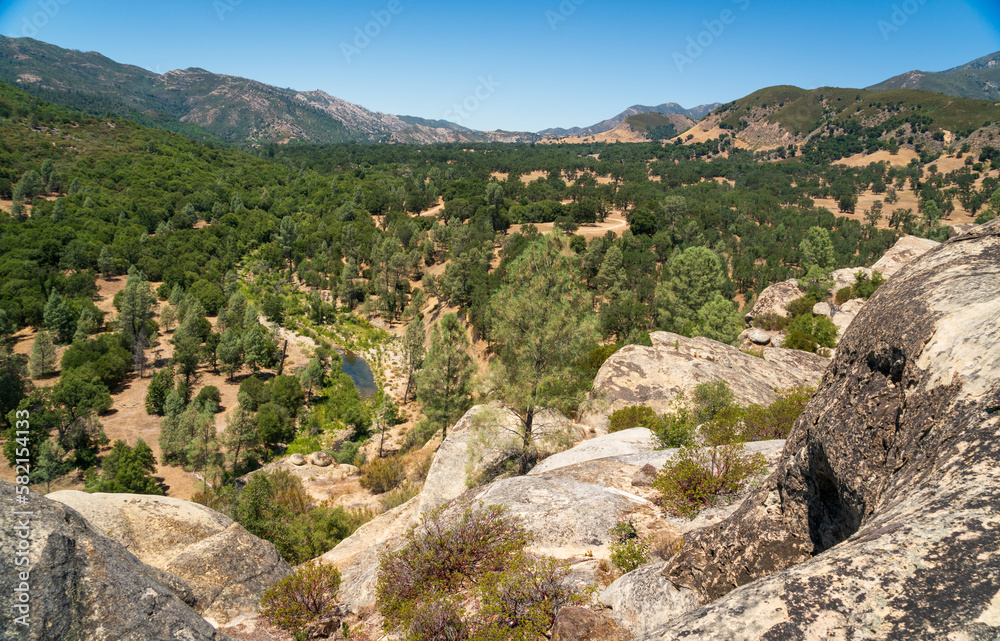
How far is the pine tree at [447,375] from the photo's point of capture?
28.7 metres

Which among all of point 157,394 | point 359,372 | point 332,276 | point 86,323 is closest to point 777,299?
point 359,372

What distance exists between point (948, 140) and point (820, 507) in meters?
238

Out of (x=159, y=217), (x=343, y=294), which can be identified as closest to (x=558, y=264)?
(x=343, y=294)

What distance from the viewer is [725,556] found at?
20.8 feet

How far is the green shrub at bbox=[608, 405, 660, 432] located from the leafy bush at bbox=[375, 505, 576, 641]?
41.9 feet

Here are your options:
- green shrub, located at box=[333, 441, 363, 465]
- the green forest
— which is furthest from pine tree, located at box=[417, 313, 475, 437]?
green shrub, located at box=[333, 441, 363, 465]

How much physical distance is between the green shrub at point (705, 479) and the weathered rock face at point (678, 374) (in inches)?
457

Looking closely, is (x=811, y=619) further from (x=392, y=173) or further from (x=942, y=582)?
(x=392, y=173)

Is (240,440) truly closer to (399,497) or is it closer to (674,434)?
(399,497)

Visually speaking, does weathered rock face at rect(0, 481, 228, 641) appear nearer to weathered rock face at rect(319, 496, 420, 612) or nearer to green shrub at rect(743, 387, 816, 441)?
weathered rock face at rect(319, 496, 420, 612)

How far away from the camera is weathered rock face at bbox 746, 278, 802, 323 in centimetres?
4969

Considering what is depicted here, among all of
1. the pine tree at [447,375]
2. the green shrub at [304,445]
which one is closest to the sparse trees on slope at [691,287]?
the pine tree at [447,375]

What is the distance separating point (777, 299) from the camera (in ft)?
166

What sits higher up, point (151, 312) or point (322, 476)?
point (151, 312)
